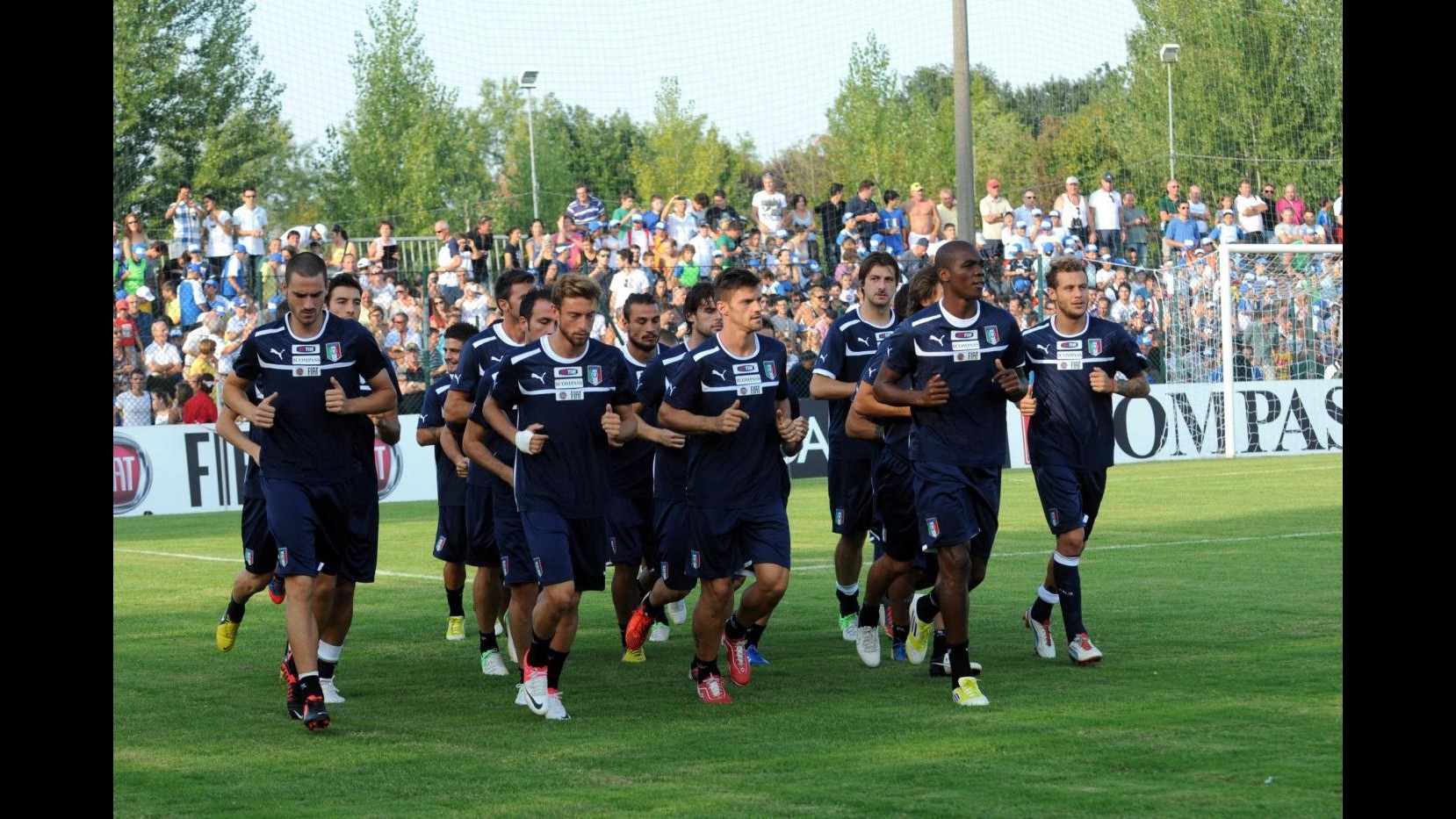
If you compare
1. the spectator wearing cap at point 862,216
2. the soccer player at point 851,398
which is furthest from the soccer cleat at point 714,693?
the spectator wearing cap at point 862,216

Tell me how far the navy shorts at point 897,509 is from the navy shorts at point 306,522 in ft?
10.7

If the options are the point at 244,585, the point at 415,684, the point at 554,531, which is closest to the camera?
the point at 554,531

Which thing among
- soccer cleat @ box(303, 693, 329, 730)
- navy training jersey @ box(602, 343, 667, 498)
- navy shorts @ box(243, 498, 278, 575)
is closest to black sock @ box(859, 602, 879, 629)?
navy training jersey @ box(602, 343, 667, 498)

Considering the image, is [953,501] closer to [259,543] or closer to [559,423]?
[559,423]

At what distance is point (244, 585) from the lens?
11.2 metres

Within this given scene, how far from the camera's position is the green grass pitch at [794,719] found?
7.09m

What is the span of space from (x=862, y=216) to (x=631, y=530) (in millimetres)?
19200

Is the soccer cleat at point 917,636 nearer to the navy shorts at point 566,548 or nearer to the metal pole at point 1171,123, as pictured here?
the navy shorts at point 566,548

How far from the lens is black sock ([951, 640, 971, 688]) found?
909 cm
